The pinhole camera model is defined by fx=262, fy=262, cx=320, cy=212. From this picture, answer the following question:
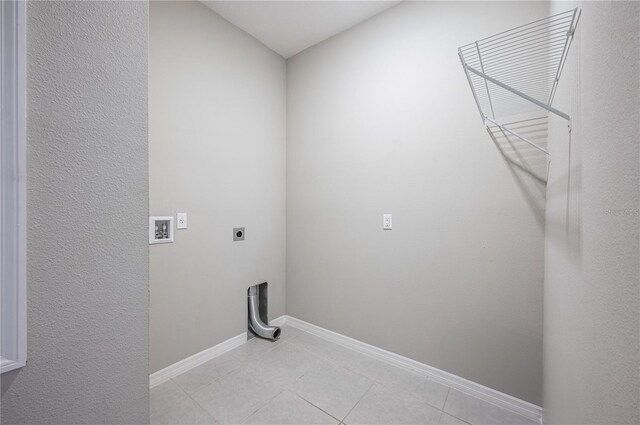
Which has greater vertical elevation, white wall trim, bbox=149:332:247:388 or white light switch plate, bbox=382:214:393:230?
white light switch plate, bbox=382:214:393:230

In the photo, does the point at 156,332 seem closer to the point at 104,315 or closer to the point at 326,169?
the point at 104,315

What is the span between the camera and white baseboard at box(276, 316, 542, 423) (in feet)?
4.97

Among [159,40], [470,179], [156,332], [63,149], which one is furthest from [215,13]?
[156,332]

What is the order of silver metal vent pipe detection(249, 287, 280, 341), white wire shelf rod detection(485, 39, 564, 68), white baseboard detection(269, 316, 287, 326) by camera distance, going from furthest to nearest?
white baseboard detection(269, 316, 287, 326) < silver metal vent pipe detection(249, 287, 280, 341) < white wire shelf rod detection(485, 39, 564, 68)

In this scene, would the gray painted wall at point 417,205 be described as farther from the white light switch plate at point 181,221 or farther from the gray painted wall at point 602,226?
the white light switch plate at point 181,221

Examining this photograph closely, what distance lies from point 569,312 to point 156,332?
2.16 metres

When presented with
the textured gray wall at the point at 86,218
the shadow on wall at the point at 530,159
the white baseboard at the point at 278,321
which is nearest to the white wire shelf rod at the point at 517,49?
the shadow on wall at the point at 530,159

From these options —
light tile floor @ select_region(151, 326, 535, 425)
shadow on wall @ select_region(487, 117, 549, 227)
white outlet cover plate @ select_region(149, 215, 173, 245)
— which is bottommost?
light tile floor @ select_region(151, 326, 535, 425)

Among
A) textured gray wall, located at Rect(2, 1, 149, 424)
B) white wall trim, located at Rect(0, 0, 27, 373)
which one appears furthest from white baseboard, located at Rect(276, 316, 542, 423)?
white wall trim, located at Rect(0, 0, 27, 373)

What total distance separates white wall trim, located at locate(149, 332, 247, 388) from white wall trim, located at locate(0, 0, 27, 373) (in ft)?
4.73

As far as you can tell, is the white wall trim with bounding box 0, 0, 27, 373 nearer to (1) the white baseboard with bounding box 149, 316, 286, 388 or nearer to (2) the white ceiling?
(1) the white baseboard with bounding box 149, 316, 286, 388

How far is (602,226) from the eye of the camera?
1.81ft

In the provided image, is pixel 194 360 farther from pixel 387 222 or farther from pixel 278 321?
pixel 387 222

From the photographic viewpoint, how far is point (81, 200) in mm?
687
